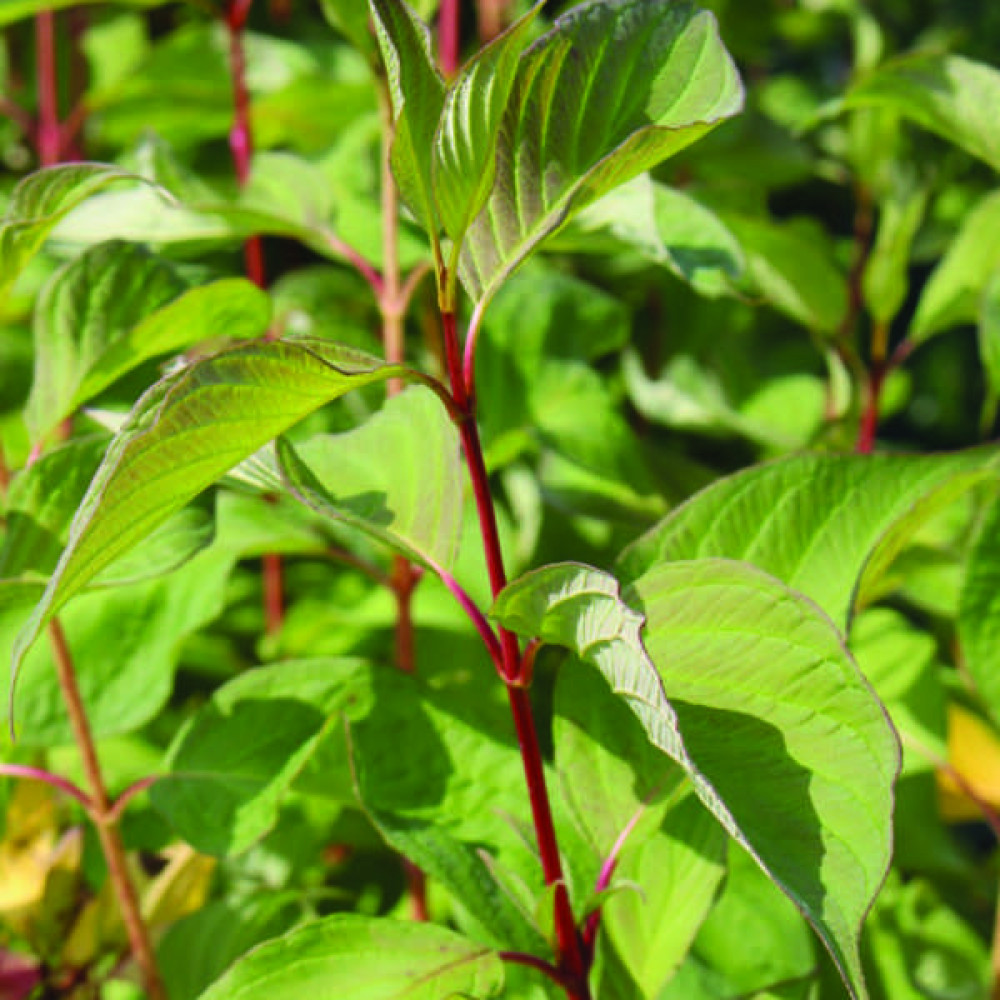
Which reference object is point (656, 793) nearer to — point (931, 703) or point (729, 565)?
point (729, 565)

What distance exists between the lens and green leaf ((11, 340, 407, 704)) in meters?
0.38

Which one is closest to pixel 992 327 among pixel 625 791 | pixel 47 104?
pixel 625 791

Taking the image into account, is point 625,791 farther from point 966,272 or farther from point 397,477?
point 966,272

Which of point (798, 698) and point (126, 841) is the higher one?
point (798, 698)

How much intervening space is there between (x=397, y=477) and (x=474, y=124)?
0.61 feet

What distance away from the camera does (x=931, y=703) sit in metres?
0.86

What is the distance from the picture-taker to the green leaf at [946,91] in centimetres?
77

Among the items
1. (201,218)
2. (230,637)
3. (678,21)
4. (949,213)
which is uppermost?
(678,21)

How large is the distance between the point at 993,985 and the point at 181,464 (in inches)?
23.4

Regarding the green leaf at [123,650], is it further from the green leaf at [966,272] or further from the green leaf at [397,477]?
the green leaf at [966,272]

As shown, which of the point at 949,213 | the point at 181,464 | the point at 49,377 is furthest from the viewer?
the point at 949,213

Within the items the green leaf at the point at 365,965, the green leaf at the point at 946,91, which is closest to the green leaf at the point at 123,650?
the green leaf at the point at 365,965

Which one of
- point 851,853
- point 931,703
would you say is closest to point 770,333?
point 931,703

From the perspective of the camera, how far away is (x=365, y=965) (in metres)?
0.54
